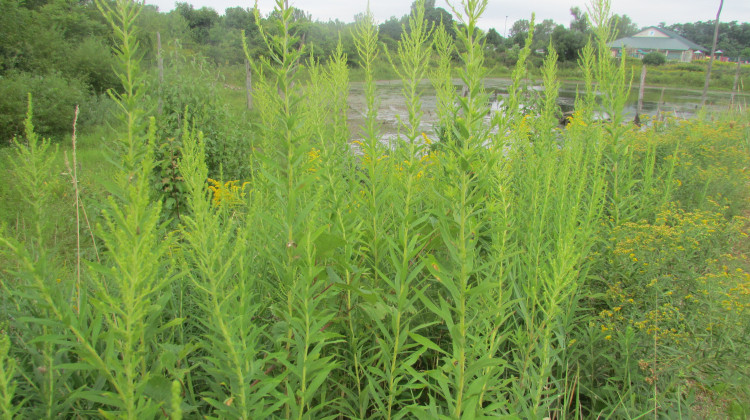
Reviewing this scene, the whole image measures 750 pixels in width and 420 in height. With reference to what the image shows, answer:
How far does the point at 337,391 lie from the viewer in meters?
1.63

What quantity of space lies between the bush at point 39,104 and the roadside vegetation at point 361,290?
27.8 feet

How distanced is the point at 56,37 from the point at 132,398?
50.2 ft

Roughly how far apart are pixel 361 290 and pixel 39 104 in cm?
1071

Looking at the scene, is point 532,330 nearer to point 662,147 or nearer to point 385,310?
point 385,310

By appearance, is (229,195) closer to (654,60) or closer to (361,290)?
(361,290)

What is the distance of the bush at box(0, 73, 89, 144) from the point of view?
8211 mm

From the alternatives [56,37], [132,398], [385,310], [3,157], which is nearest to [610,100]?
[385,310]

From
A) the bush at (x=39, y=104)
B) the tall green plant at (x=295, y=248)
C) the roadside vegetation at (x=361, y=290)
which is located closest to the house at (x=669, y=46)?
the bush at (x=39, y=104)

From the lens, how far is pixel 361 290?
1.43 m

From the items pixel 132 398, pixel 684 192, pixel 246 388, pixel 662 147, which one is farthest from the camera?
pixel 662 147

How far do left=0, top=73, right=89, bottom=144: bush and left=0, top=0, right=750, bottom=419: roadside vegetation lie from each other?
846 cm

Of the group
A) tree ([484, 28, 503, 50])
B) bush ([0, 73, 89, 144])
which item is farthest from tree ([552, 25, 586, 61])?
bush ([0, 73, 89, 144])

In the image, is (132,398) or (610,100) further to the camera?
(610,100)

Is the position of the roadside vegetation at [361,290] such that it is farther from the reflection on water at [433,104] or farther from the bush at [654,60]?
the bush at [654,60]
